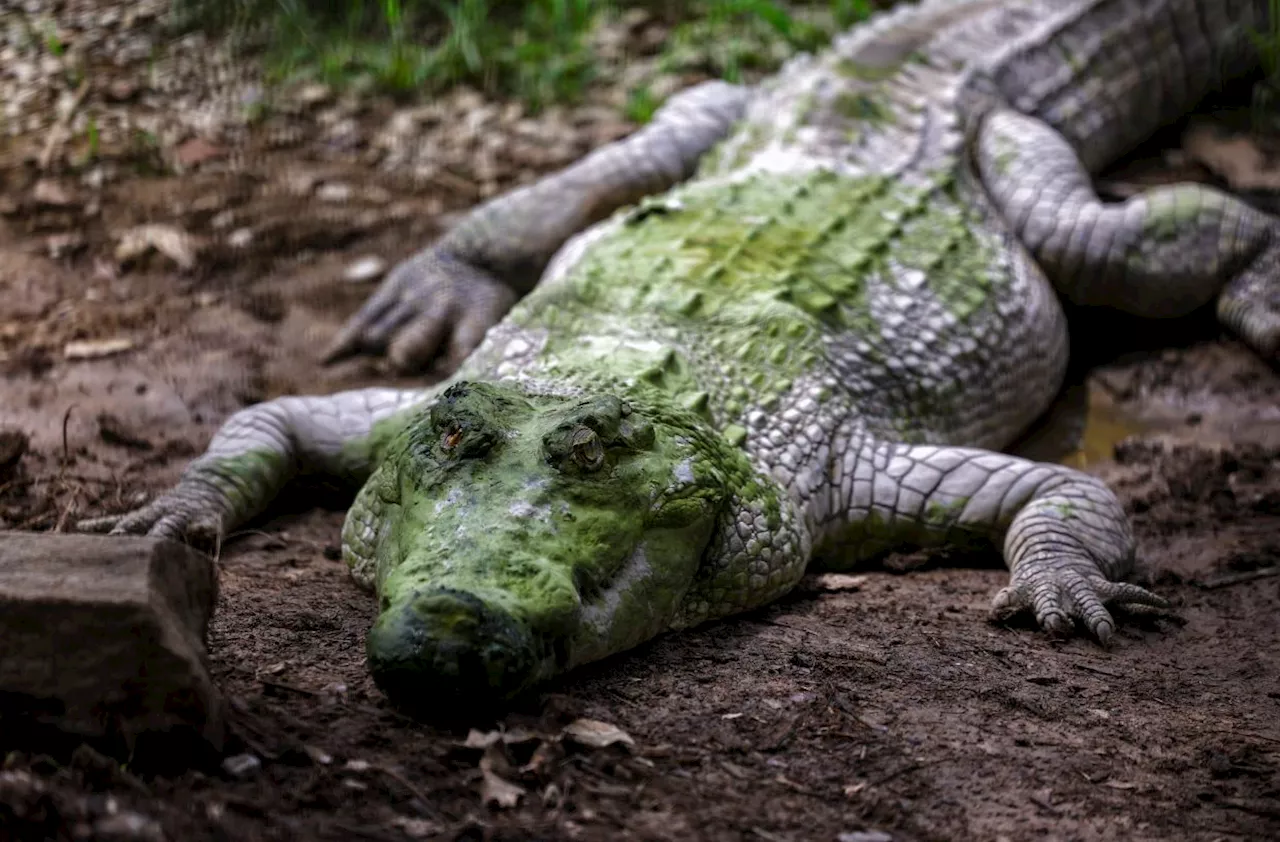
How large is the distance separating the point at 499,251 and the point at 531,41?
93.3 inches

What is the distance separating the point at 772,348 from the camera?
3.89 metres

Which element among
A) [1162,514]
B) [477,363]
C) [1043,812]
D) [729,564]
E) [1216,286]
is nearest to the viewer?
[1043,812]

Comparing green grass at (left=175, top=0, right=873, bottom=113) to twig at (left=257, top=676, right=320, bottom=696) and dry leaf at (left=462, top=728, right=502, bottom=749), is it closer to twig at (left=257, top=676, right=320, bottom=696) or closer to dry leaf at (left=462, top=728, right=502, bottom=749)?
twig at (left=257, top=676, right=320, bottom=696)

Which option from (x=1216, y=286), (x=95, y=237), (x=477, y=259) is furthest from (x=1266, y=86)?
(x=95, y=237)

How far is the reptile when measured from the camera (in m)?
2.74

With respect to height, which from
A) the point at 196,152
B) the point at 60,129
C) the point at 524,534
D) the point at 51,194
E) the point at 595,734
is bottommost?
the point at 595,734

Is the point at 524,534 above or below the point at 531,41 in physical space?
below

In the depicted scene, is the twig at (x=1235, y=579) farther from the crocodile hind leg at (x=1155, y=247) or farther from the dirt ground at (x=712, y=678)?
the crocodile hind leg at (x=1155, y=247)

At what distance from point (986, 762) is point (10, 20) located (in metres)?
4.14

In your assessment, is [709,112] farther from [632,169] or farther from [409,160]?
[409,160]

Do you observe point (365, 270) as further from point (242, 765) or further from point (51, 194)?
point (242, 765)

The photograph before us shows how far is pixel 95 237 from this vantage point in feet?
18.3

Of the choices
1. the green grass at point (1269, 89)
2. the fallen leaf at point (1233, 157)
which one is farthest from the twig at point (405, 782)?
the green grass at point (1269, 89)

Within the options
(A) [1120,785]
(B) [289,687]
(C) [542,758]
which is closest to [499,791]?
(C) [542,758]
